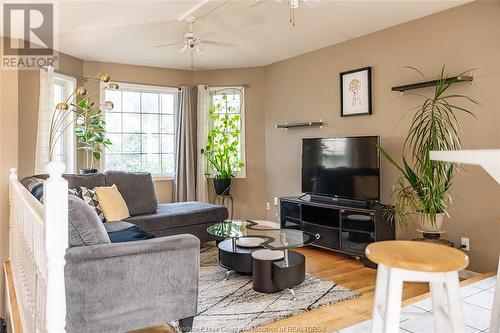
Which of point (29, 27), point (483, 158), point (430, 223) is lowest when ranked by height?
point (430, 223)

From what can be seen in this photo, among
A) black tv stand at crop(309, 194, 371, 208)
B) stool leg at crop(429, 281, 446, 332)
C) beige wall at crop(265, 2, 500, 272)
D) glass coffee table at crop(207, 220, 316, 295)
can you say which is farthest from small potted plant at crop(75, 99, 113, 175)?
stool leg at crop(429, 281, 446, 332)

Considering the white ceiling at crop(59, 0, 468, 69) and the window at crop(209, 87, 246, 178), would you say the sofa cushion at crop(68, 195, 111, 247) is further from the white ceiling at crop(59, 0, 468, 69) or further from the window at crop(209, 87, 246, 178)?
the window at crop(209, 87, 246, 178)

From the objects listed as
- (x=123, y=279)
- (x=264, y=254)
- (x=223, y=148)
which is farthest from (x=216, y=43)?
(x=123, y=279)

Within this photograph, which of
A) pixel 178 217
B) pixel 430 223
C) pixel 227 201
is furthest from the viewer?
pixel 227 201

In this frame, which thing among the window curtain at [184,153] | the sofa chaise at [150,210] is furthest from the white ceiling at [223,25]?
the sofa chaise at [150,210]

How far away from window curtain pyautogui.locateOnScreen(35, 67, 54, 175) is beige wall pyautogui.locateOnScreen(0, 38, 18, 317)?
279 millimetres

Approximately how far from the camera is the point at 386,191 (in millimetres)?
4203

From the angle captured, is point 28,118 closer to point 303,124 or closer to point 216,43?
point 216,43

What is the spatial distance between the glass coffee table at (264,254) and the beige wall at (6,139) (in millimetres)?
2448

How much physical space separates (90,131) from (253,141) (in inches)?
97.3

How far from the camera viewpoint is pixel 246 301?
2.94 meters

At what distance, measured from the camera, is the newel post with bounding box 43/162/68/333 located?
151 centimetres

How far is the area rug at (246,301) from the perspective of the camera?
102 inches

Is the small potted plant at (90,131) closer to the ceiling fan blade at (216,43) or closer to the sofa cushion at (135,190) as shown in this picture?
the sofa cushion at (135,190)
